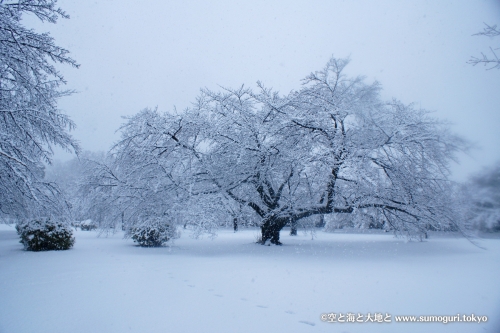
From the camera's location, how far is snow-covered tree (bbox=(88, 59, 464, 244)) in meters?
9.06

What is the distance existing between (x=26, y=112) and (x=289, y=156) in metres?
7.08

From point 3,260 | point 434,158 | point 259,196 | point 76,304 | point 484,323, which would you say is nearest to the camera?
point 484,323

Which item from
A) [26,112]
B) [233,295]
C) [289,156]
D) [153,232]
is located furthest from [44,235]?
[289,156]

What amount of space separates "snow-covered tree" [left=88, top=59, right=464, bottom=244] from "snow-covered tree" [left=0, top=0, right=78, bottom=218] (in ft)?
9.45

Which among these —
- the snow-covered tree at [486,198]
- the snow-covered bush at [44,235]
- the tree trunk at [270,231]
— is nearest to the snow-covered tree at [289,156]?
the tree trunk at [270,231]

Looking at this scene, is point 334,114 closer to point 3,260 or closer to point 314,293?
point 314,293

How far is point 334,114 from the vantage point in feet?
31.3

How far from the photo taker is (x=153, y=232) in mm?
10188

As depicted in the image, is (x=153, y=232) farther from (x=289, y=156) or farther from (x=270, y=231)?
(x=289, y=156)

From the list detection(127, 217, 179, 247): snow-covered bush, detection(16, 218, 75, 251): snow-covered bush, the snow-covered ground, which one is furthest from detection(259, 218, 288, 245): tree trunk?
detection(16, 218, 75, 251): snow-covered bush

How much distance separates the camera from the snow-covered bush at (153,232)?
32.9 ft

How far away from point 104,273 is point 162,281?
148 cm

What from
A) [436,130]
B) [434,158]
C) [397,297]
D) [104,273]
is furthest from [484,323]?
[436,130]

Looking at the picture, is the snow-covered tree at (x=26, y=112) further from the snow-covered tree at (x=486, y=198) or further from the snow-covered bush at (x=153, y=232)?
the snow-covered tree at (x=486, y=198)
